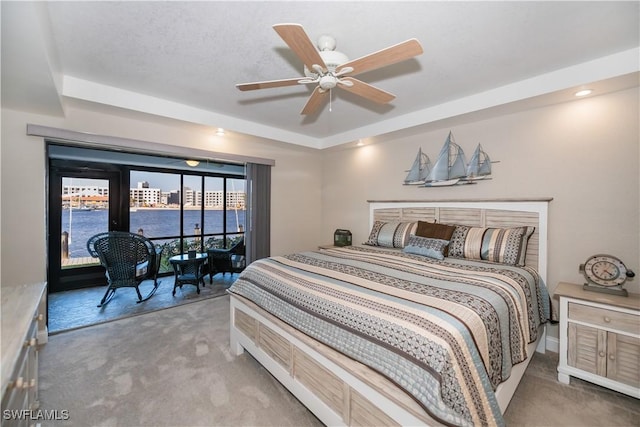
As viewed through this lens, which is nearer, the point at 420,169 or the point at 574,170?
the point at 574,170

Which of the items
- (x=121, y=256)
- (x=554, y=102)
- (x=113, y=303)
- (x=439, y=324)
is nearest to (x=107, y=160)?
(x=121, y=256)

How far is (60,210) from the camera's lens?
426 centimetres

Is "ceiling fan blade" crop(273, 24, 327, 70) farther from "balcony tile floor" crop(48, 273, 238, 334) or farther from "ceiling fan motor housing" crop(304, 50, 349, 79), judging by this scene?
"balcony tile floor" crop(48, 273, 238, 334)

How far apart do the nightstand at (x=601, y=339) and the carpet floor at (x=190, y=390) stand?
139 millimetres

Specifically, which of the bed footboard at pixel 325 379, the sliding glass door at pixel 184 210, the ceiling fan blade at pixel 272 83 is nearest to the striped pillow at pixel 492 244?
the bed footboard at pixel 325 379

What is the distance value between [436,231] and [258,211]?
257 cm

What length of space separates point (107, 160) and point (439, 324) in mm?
5494

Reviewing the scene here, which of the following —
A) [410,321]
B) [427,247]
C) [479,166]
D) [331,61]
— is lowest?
[410,321]

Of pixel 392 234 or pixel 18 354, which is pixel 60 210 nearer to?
pixel 18 354

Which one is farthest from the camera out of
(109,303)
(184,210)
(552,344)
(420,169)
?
(184,210)

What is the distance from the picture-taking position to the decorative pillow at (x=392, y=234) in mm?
3320

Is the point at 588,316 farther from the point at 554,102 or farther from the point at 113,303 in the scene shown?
the point at 113,303

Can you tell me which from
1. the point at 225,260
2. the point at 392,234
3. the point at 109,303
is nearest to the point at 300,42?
the point at 392,234

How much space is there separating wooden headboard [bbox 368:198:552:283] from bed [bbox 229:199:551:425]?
12 mm
